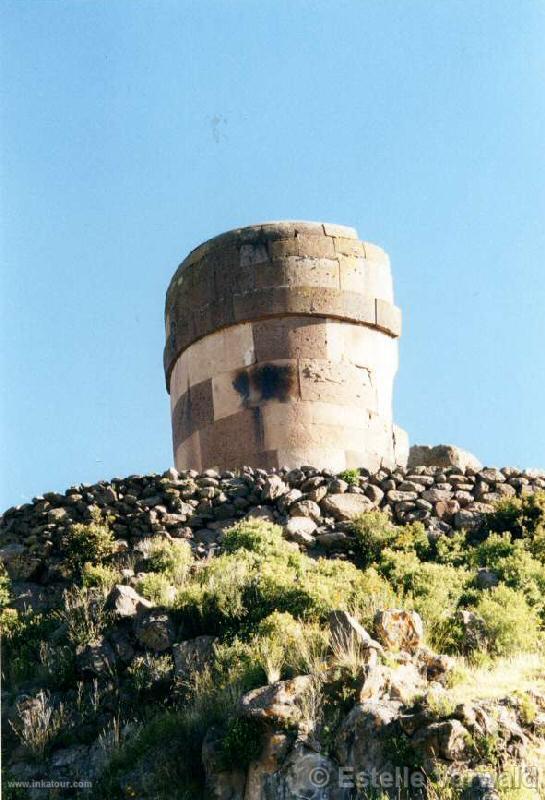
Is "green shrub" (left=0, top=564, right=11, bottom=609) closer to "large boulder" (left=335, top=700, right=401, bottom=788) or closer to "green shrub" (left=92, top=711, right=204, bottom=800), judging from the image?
"green shrub" (left=92, top=711, right=204, bottom=800)

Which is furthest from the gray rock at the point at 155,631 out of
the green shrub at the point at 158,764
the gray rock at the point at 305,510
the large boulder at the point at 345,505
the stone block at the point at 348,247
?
the stone block at the point at 348,247

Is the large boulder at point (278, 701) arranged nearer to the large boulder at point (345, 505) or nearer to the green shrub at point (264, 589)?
the green shrub at point (264, 589)

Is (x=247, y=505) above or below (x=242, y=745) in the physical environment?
above

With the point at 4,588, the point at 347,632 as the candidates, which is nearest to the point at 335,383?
the point at 4,588

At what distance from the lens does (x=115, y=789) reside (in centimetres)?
900

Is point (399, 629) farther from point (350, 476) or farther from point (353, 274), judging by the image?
point (353, 274)

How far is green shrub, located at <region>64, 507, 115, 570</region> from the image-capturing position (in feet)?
42.0

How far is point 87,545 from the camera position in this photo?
12.9 m

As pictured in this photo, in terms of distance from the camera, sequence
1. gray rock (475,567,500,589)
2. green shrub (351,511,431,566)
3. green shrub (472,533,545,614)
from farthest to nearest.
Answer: green shrub (351,511,431,566) → gray rock (475,567,500,589) → green shrub (472,533,545,614)

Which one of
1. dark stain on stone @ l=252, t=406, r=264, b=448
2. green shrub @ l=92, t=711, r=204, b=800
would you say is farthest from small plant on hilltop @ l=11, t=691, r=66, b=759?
dark stain on stone @ l=252, t=406, r=264, b=448

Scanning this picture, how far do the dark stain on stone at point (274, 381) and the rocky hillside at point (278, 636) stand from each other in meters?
1.17

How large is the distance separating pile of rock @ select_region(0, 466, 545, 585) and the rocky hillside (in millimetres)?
22

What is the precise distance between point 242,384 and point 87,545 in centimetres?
306

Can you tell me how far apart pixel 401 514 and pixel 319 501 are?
810 mm
